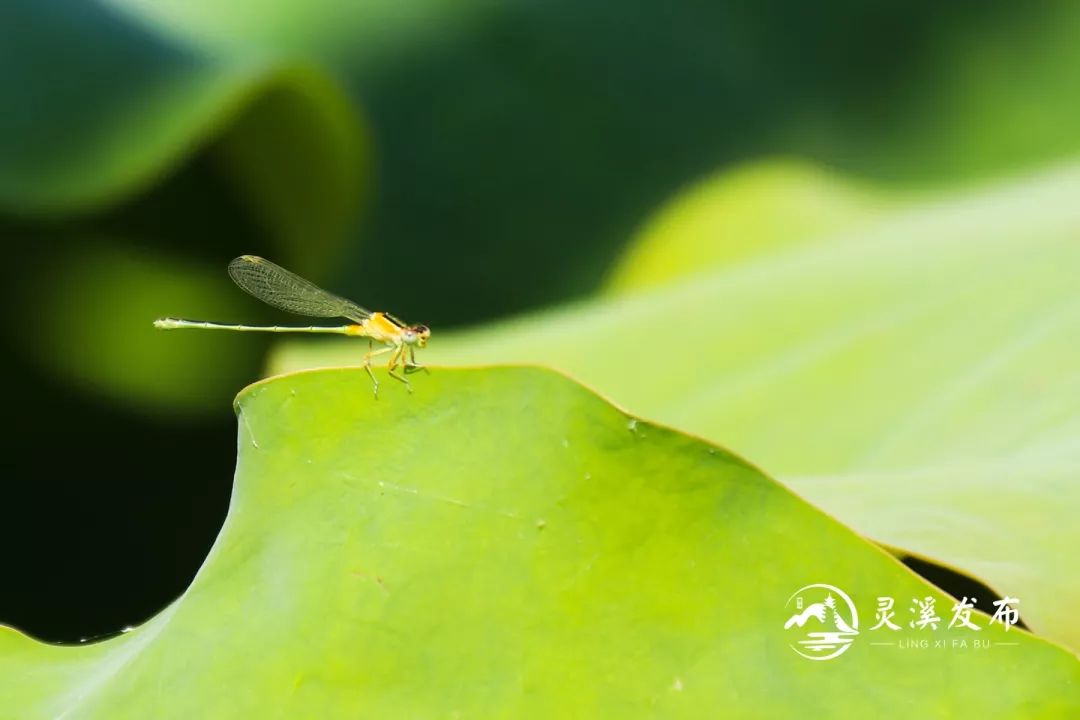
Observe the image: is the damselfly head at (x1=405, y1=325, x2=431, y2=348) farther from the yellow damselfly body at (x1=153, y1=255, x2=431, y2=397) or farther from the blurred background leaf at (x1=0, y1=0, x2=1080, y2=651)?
the blurred background leaf at (x1=0, y1=0, x2=1080, y2=651)

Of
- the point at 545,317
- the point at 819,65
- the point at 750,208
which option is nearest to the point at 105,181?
the point at 545,317

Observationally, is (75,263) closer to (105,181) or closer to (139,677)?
(105,181)

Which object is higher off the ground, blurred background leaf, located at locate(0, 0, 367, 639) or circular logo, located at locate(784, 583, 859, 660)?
blurred background leaf, located at locate(0, 0, 367, 639)

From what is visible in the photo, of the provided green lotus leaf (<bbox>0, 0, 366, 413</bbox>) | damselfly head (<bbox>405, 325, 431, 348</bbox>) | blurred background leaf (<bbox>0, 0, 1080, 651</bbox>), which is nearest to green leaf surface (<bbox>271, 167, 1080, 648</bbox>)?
blurred background leaf (<bbox>0, 0, 1080, 651</bbox>)

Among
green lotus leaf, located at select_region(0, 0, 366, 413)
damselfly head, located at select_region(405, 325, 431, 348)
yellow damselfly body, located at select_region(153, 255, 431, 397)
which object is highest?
green lotus leaf, located at select_region(0, 0, 366, 413)

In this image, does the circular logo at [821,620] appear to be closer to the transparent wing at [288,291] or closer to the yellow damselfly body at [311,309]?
the yellow damselfly body at [311,309]

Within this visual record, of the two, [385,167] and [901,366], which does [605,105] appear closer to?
[385,167]

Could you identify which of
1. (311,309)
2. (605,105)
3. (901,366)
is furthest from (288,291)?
(605,105)
